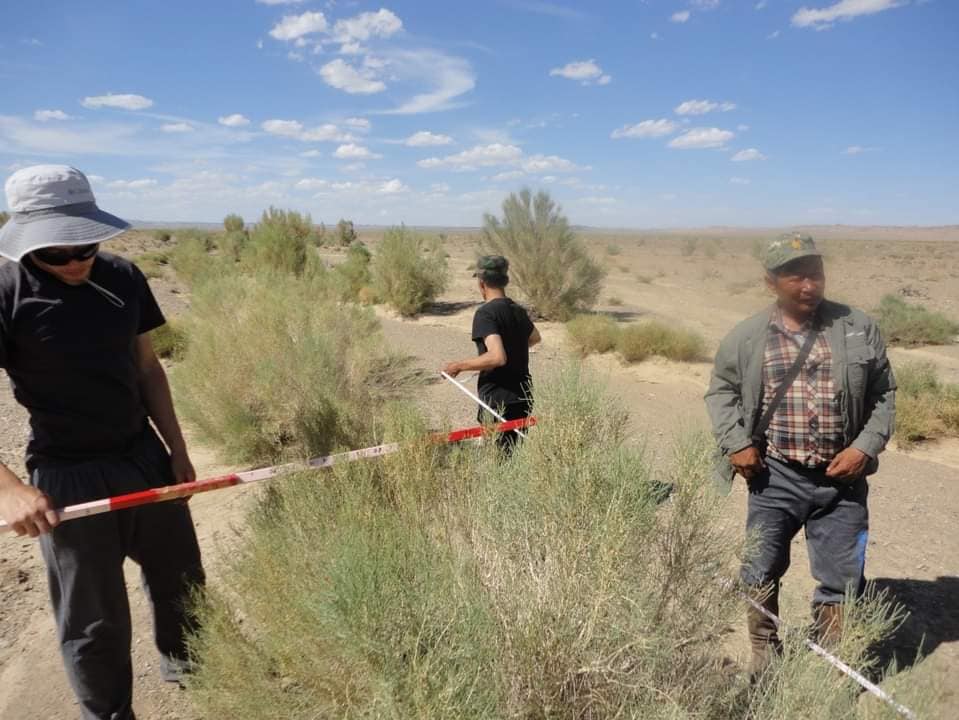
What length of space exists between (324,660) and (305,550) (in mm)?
580

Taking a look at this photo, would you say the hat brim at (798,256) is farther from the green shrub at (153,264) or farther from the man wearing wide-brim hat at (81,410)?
the green shrub at (153,264)

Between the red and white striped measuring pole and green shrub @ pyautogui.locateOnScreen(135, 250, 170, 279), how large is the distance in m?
21.1

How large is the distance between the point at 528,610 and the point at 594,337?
1036 cm

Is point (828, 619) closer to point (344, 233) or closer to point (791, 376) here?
point (791, 376)

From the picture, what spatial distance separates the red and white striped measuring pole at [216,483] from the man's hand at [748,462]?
94 cm

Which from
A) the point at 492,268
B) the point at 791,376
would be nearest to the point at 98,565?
the point at 492,268

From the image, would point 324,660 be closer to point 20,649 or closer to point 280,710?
point 280,710

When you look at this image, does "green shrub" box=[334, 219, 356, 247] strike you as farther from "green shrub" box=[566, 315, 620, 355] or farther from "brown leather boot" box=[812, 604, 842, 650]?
"brown leather boot" box=[812, 604, 842, 650]

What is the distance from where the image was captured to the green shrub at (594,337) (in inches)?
466

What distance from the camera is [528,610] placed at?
5.82 feet

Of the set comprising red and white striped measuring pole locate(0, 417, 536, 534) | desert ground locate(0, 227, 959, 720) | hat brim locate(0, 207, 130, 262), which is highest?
hat brim locate(0, 207, 130, 262)

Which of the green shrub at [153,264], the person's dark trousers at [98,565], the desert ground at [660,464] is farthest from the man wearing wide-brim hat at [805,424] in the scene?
the green shrub at [153,264]

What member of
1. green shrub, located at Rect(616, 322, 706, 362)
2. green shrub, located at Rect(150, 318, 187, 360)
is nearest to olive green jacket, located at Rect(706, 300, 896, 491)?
green shrub, located at Rect(616, 322, 706, 362)

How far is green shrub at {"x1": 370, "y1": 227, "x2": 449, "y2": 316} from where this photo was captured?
1681cm
